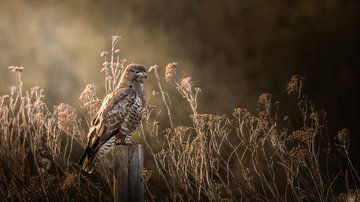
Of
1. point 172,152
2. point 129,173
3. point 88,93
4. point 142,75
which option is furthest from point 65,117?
point 129,173

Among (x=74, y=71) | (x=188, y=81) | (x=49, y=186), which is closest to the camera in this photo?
(x=188, y=81)

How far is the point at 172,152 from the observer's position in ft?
14.5

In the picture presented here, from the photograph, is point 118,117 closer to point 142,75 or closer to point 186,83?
point 142,75

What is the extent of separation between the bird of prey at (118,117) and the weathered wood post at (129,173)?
0.70 metres

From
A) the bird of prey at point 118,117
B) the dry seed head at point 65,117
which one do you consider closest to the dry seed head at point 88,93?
the dry seed head at point 65,117

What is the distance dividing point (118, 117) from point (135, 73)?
1.00 ft

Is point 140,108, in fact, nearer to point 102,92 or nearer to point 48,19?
point 102,92

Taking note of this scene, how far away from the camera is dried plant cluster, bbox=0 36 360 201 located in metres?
4.26

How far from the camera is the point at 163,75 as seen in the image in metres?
4.73

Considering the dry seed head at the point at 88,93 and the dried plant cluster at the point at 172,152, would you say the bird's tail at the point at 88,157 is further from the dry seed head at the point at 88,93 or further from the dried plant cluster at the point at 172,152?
the dry seed head at the point at 88,93

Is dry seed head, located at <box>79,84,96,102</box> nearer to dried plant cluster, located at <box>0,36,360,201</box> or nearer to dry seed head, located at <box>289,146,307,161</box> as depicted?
dried plant cluster, located at <box>0,36,360,201</box>

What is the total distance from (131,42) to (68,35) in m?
0.54

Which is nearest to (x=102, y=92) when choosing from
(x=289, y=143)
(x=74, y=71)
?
(x=74, y=71)

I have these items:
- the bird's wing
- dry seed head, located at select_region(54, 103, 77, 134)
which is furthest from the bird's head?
dry seed head, located at select_region(54, 103, 77, 134)
